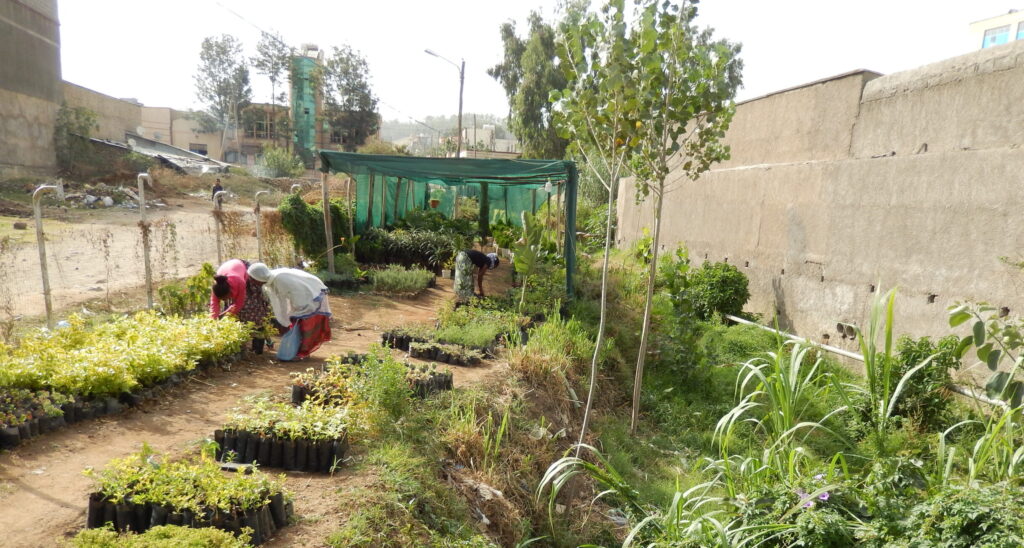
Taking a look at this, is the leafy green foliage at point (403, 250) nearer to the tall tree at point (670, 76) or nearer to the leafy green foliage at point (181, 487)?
the tall tree at point (670, 76)

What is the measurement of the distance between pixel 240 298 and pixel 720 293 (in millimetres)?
6710

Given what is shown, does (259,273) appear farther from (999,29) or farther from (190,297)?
(999,29)

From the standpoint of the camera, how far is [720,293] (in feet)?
30.4

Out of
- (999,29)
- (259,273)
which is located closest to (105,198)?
(259,273)

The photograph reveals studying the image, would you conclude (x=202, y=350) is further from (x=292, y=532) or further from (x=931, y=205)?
(x=931, y=205)

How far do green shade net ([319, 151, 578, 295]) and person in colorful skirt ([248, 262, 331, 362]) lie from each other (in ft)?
12.8

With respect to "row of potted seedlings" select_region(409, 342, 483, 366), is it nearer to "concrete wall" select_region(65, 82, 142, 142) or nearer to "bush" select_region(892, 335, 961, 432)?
"bush" select_region(892, 335, 961, 432)

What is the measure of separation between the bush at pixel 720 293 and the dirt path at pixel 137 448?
14.2ft

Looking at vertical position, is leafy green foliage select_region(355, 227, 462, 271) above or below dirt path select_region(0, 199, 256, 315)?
above

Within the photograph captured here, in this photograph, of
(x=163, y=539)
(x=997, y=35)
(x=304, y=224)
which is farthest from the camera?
(x=997, y=35)

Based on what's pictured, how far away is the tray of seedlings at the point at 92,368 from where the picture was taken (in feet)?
13.5

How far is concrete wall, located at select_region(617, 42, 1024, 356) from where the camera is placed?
6105 mm

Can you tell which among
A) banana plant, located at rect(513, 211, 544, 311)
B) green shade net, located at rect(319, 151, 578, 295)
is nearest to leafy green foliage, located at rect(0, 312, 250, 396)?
banana plant, located at rect(513, 211, 544, 311)

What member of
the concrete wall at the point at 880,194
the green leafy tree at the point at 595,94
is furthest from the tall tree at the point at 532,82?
the green leafy tree at the point at 595,94
